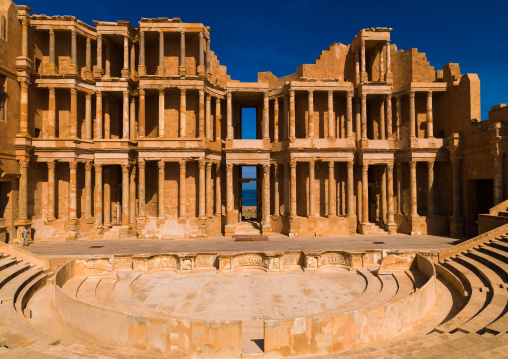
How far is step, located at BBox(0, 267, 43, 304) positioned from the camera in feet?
38.1

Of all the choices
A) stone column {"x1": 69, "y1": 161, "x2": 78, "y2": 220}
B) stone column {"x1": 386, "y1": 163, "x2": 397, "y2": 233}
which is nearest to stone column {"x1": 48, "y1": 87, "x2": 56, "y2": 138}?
stone column {"x1": 69, "y1": 161, "x2": 78, "y2": 220}

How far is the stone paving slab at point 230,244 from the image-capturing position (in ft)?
65.6

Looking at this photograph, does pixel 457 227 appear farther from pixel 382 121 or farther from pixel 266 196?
pixel 266 196

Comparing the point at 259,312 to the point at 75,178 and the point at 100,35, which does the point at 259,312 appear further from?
the point at 100,35

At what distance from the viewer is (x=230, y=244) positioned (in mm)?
22234

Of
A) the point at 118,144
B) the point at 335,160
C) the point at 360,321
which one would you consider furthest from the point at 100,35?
the point at 360,321

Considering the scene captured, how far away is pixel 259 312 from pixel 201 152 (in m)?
16.7

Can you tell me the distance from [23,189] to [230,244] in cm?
1597

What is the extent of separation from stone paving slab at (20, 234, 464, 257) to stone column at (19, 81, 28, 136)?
8.75 meters

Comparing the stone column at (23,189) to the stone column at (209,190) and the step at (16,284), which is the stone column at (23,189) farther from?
the stone column at (209,190)

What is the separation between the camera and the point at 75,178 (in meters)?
25.2

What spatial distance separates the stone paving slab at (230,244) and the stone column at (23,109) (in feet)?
28.7

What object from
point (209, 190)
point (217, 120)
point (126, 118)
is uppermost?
point (217, 120)

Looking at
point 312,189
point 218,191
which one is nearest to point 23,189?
point 218,191
